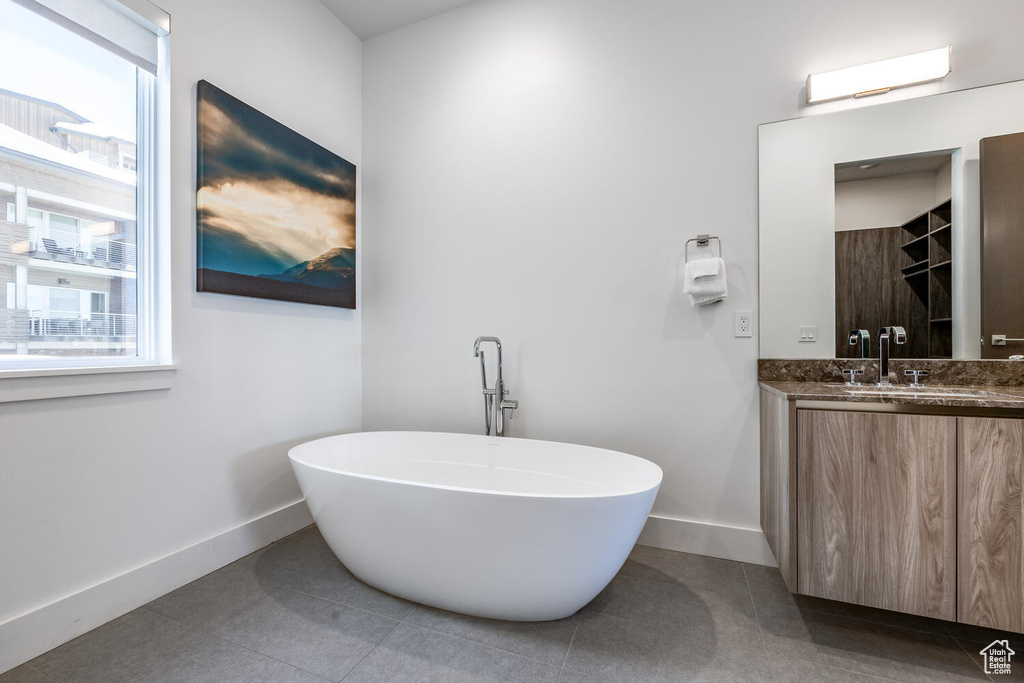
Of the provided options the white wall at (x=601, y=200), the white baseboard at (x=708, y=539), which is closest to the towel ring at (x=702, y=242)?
the white wall at (x=601, y=200)

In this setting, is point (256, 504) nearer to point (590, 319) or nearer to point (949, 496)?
point (590, 319)

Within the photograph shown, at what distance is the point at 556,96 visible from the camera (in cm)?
235

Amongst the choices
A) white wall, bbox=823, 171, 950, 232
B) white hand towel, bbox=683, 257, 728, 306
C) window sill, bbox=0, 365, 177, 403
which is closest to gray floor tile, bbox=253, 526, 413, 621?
window sill, bbox=0, 365, 177, 403

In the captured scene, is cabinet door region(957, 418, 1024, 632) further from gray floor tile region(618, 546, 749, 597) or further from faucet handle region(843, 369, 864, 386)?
gray floor tile region(618, 546, 749, 597)

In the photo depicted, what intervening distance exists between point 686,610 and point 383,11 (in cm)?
331


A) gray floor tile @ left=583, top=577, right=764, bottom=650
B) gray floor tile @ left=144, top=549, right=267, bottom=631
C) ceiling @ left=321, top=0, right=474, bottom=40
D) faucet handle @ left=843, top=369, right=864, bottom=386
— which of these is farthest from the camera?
ceiling @ left=321, top=0, right=474, bottom=40

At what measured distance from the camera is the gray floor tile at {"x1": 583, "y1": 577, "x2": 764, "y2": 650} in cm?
151

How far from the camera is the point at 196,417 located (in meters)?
1.91

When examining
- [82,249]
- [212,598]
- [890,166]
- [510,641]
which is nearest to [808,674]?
[510,641]

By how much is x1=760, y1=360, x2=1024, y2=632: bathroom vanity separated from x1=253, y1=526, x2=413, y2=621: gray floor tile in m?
1.45

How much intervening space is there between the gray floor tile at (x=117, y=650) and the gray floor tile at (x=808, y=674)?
186 centimetres

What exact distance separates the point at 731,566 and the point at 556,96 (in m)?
2.40

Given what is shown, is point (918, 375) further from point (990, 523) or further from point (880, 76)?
point (880, 76)

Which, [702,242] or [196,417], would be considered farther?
[702,242]
